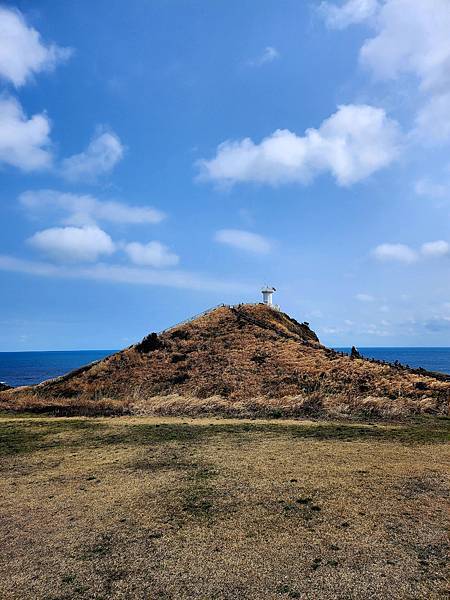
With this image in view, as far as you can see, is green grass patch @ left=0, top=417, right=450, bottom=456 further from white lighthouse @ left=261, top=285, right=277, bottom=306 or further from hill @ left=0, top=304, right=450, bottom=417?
white lighthouse @ left=261, top=285, right=277, bottom=306

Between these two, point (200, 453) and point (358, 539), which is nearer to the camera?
point (358, 539)

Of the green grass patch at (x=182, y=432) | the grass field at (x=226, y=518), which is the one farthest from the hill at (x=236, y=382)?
the grass field at (x=226, y=518)

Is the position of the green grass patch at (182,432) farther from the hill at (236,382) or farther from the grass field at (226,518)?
the hill at (236,382)

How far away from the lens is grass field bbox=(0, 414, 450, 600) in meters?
8.64

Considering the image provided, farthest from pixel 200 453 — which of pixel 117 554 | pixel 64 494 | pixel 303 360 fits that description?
pixel 303 360

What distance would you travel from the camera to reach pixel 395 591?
8133 millimetres

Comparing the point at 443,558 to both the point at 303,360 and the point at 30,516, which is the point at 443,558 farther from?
the point at 303,360

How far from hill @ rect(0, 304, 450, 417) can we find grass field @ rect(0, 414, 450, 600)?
917cm

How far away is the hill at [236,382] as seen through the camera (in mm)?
30484

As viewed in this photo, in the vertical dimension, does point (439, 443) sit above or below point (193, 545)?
above

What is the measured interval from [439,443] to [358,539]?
11.8 meters

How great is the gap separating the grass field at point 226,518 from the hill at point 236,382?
9.17 meters

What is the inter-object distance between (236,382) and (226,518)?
2484 centimetres

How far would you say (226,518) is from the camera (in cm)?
1176
